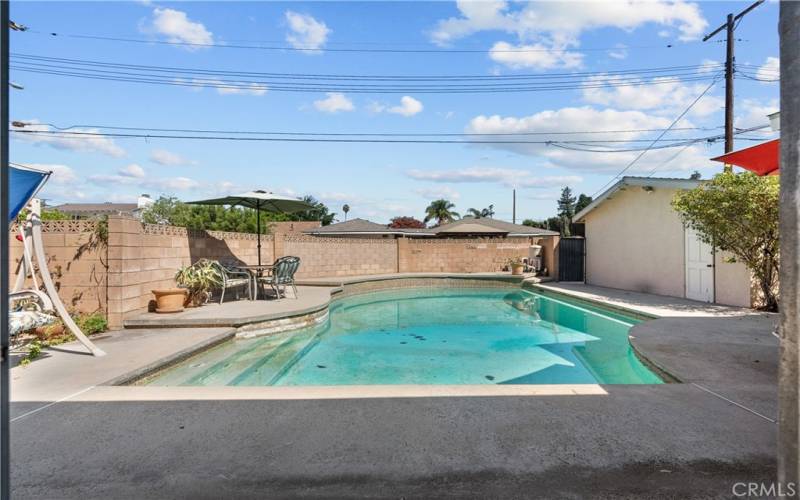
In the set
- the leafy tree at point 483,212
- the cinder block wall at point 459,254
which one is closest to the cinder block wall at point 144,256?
the cinder block wall at point 459,254

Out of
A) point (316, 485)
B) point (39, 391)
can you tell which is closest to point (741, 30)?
point (316, 485)

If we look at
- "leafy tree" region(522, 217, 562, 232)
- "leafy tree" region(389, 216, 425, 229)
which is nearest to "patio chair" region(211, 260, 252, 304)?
"leafy tree" region(389, 216, 425, 229)

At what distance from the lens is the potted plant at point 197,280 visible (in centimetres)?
789

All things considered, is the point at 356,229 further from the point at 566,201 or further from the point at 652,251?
the point at 566,201

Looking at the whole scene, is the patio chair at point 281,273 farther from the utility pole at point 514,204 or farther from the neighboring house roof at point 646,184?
the utility pole at point 514,204

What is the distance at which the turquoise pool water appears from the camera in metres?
5.21

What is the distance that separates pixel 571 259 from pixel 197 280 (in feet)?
41.5

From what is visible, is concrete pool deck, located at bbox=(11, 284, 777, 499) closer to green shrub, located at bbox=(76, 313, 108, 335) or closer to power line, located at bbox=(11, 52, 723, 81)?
green shrub, located at bbox=(76, 313, 108, 335)

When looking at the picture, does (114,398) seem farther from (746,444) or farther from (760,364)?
(760,364)

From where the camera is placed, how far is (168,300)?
707 centimetres

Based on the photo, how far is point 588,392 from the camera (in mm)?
3385

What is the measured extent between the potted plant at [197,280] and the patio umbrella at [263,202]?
162 cm

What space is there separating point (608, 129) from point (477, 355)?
14.9m

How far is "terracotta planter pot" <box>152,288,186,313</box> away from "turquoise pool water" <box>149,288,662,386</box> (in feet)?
5.02
